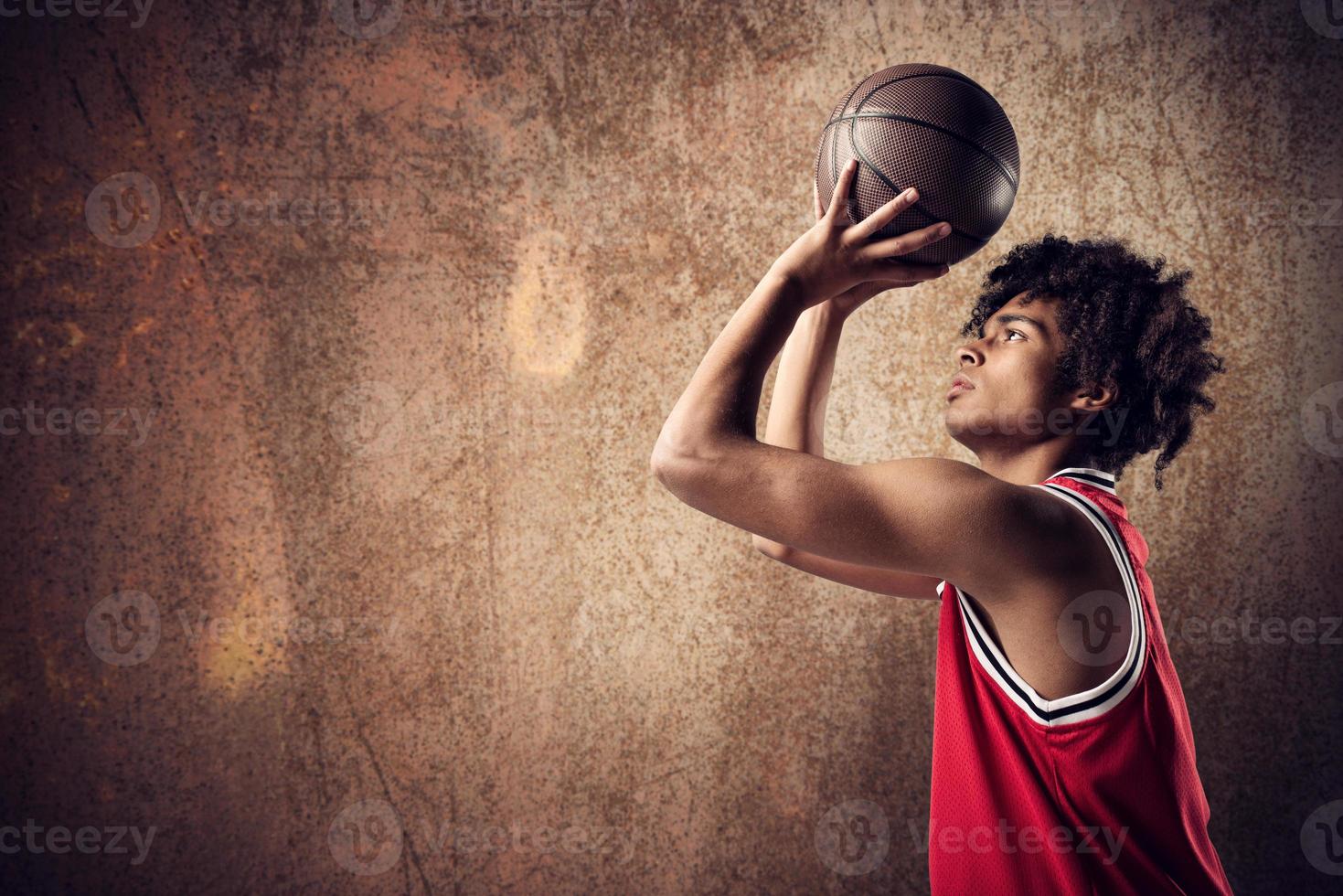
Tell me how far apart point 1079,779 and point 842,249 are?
866 millimetres

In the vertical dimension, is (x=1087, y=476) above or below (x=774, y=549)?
above

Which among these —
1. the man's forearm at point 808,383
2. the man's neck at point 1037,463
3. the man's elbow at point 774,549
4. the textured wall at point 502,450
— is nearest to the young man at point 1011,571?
the man's neck at point 1037,463

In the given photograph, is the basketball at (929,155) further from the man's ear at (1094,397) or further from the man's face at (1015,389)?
the man's ear at (1094,397)

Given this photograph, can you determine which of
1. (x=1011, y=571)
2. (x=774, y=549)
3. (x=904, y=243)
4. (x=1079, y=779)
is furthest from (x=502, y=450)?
(x=1079, y=779)

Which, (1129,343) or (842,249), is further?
(1129,343)

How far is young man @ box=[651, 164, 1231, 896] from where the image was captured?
0.99m

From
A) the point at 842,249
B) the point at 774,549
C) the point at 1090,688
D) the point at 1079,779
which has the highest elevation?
the point at 842,249

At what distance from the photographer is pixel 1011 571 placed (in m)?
1.02

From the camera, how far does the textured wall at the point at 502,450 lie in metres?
2.23

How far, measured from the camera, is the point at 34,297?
226 centimetres

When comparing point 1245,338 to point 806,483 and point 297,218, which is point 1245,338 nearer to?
point 806,483

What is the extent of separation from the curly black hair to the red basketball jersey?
0.26 meters

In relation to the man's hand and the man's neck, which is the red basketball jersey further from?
the man's hand

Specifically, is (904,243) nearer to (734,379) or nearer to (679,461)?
(734,379)
